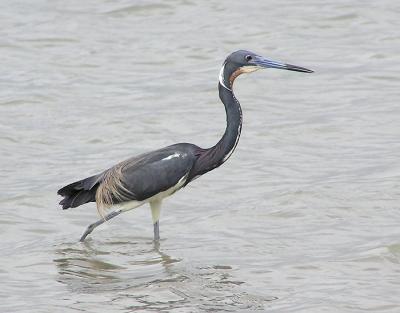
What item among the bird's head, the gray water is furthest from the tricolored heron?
the gray water

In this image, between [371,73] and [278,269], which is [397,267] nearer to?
[278,269]

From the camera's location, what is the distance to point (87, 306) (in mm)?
9352

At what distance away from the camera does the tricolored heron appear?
11.1m

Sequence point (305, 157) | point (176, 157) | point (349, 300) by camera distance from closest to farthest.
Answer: point (349, 300), point (176, 157), point (305, 157)

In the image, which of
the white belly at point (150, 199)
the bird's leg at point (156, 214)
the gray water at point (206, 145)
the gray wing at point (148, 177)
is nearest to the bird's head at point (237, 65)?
the gray wing at point (148, 177)

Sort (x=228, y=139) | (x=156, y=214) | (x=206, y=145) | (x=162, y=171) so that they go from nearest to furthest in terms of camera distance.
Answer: (x=162, y=171)
(x=228, y=139)
(x=156, y=214)
(x=206, y=145)

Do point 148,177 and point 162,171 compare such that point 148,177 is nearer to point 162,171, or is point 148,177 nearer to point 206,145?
point 162,171

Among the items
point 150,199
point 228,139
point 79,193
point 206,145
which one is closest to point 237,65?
point 228,139

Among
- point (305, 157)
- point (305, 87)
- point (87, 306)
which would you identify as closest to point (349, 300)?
point (87, 306)

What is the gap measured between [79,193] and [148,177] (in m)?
0.71

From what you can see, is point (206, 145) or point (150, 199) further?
point (206, 145)

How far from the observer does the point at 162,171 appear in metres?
11.0

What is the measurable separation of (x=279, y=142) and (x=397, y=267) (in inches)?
Result: 186

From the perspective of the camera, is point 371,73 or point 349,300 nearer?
point 349,300
